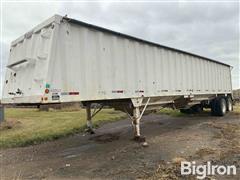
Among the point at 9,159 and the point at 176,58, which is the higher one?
the point at 176,58

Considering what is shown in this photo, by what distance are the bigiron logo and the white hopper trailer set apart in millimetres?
2884

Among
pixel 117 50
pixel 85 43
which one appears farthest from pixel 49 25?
pixel 117 50

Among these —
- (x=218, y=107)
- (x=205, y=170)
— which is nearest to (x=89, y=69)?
(x=205, y=170)

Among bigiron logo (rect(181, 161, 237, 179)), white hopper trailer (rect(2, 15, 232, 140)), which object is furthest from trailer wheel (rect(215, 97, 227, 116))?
bigiron logo (rect(181, 161, 237, 179))

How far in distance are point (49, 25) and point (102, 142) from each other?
469 centimetres

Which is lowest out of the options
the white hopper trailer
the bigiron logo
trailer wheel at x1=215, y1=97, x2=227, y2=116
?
the bigiron logo

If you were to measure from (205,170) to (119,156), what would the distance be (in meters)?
2.43

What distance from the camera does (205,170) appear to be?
5.41 metres

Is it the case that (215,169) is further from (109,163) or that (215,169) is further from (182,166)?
(109,163)

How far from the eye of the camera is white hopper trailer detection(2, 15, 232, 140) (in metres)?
5.91

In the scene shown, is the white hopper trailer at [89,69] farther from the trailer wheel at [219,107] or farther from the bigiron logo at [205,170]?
the trailer wheel at [219,107]

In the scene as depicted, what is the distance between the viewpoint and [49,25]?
6082mm

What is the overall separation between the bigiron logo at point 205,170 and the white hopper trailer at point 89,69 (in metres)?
2.88

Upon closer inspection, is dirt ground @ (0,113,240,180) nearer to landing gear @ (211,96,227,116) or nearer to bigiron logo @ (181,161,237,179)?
bigiron logo @ (181,161,237,179)
